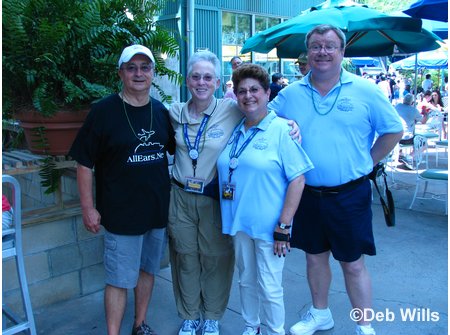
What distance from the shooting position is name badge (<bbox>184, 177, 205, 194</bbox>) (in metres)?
2.64

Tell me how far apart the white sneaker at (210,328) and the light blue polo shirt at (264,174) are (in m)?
0.77

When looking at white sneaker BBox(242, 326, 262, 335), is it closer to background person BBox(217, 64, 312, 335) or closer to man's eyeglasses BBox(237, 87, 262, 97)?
background person BBox(217, 64, 312, 335)

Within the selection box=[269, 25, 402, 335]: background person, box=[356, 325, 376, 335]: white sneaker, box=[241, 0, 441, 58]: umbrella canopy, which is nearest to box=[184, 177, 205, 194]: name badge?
box=[269, 25, 402, 335]: background person

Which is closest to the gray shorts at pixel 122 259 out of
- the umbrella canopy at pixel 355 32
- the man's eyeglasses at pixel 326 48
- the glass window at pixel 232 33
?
the man's eyeglasses at pixel 326 48

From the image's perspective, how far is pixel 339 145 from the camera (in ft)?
8.34

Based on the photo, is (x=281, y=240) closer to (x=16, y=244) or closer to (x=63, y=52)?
(x=16, y=244)

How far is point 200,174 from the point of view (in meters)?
2.65

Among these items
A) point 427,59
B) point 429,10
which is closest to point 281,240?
point 429,10

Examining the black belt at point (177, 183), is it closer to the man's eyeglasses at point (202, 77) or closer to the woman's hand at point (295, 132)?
the man's eyeglasses at point (202, 77)

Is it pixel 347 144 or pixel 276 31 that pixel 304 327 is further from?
pixel 276 31

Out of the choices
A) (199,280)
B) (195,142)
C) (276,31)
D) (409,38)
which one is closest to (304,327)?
(199,280)

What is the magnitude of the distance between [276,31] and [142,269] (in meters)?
3.96

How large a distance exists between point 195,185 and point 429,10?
4012 millimetres

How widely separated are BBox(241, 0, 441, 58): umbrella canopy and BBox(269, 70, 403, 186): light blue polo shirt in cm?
275
